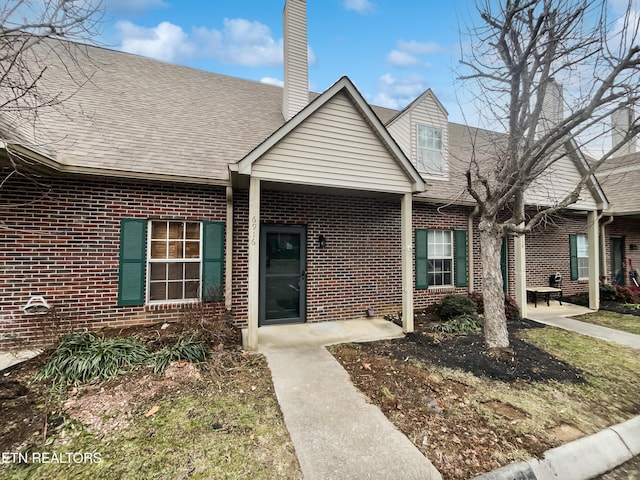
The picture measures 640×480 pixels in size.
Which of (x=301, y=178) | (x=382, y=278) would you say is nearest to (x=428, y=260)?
(x=382, y=278)

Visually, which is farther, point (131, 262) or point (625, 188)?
point (625, 188)

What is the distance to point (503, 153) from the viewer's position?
5289 millimetres

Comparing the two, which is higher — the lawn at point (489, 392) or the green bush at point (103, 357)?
the green bush at point (103, 357)

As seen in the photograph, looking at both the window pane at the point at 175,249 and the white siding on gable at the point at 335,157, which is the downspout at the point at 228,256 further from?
the white siding on gable at the point at 335,157

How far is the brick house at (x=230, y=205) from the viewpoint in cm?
500

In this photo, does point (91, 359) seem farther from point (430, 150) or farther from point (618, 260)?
point (618, 260)

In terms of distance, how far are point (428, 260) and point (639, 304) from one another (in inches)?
302

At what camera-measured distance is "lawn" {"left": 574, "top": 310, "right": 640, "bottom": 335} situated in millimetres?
7090

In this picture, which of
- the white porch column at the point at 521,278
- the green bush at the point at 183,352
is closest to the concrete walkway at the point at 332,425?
the green bush at the point at 183,352

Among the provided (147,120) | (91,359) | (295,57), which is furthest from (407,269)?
(147,120)

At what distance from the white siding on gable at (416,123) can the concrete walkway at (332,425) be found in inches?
241

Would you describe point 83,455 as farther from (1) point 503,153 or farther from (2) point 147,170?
(1) point 503,153

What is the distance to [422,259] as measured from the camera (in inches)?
313

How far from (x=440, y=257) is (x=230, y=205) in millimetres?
5986
